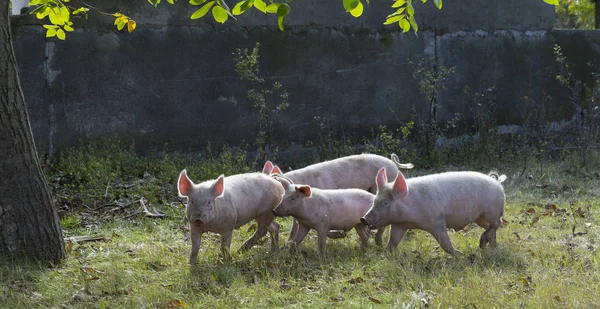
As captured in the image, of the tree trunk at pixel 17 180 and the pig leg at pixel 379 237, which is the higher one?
the tree trunk at pixel 17 180

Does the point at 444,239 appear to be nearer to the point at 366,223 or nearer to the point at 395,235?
the point at 395,235

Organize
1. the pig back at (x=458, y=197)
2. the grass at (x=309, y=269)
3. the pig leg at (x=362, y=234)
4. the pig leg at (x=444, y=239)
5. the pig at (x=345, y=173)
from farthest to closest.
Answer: the pig at (x=345, y=173) < the pig leg at (x=362, y=234) < the pig back at (x=458, y=197) < the pig leg at (x=444, y=239) < the grass at (x=309, y=269)

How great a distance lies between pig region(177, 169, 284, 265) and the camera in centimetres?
608

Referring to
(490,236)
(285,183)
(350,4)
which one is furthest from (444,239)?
(350,4)

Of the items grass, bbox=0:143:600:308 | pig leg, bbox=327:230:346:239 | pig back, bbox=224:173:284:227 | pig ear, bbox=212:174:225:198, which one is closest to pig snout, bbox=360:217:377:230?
grass, bbox=0:143:600:308

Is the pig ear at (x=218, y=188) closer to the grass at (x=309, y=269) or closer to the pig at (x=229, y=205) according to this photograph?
the pig at (x=229, y=205)

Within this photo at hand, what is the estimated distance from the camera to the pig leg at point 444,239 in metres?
6.20

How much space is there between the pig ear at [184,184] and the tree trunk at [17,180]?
1.08 m

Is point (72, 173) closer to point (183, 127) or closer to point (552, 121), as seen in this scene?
point (183, 127)

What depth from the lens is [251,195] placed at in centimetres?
668

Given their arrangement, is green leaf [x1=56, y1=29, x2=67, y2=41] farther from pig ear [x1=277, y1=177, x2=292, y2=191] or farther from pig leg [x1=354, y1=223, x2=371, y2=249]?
pig leg [x1=354, y1=223, x2=371, y2=249]

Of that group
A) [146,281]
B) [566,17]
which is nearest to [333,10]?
[146,281]

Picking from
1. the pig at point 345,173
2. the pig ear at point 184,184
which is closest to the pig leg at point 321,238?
the pig at point 345,173

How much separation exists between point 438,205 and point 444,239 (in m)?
0.27
